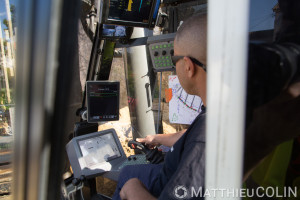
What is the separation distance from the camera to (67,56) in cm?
45

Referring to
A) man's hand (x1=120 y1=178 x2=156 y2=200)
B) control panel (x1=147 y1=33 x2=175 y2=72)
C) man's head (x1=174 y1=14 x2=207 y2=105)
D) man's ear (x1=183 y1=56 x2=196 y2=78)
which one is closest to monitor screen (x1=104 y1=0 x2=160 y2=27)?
control panel (x1=147 y1=33 x2=175 y2=72)

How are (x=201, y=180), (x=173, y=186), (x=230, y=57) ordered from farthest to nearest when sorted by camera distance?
(x=173, y=186)
(x=201, y=180)
(x=230, y=57)

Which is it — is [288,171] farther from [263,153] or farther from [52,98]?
[52,98]

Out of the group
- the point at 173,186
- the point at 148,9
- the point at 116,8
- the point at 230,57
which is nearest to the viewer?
the point at 230,57

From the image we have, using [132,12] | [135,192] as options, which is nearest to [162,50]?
[132,12]

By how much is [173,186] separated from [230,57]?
0.52 meters

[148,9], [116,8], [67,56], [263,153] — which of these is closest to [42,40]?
[67,56]

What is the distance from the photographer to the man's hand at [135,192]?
Answer: 0.98m

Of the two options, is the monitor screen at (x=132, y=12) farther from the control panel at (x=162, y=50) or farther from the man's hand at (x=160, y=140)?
the man's hand at (x=160, y=140)

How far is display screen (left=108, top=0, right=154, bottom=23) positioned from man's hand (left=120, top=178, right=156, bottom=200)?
3.64ft
